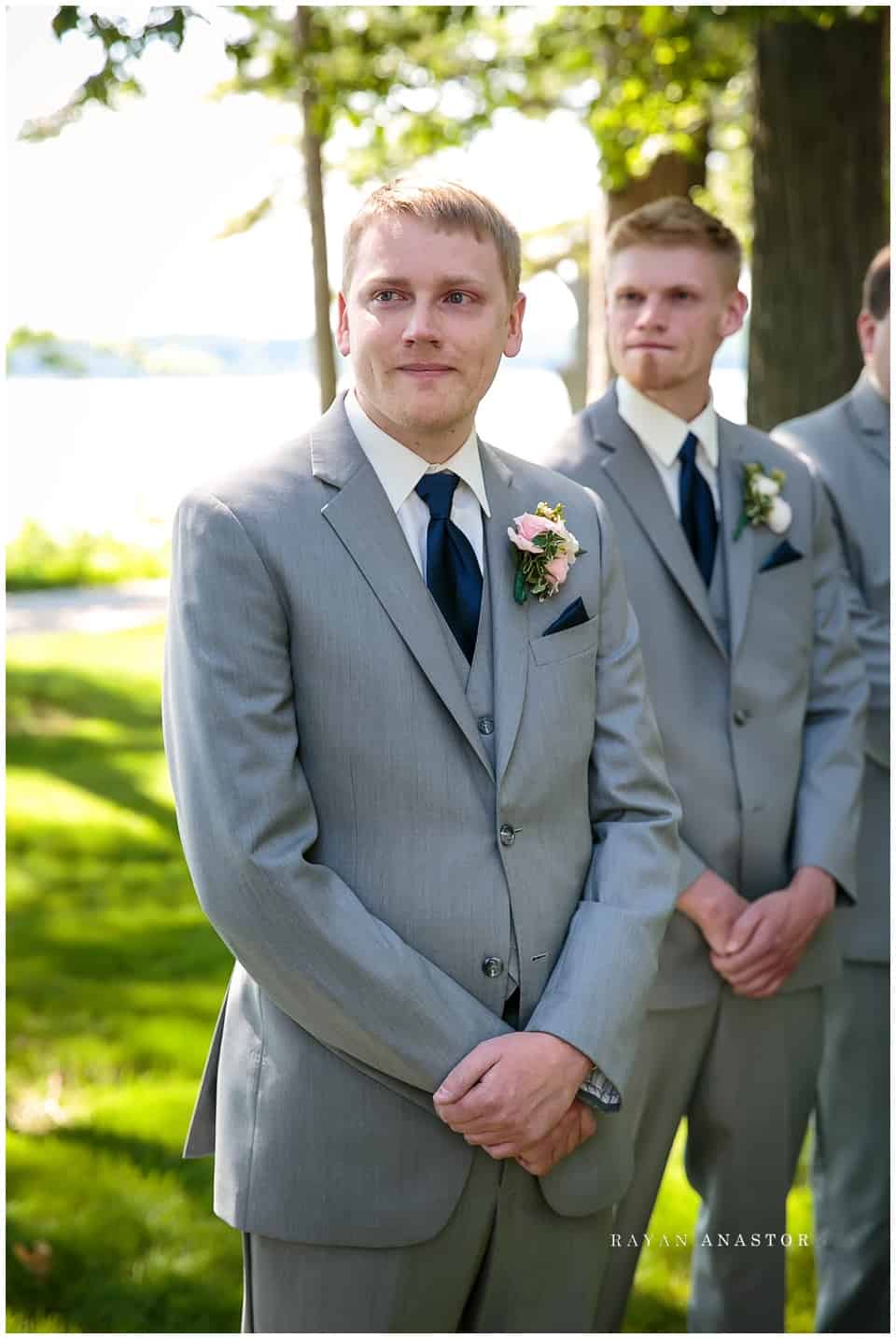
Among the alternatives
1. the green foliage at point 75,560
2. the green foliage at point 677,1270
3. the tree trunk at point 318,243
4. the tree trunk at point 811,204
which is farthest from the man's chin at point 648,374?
the green foliage at point 75,560

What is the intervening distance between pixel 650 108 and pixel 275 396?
7.76 m

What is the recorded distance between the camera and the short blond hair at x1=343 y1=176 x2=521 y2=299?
2266 millimetres

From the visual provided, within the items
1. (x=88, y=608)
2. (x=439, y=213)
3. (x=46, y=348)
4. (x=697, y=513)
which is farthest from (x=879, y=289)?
(x=88, y=608)

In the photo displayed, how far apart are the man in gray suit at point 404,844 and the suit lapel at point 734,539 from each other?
2.70 ft

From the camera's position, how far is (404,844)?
225cm

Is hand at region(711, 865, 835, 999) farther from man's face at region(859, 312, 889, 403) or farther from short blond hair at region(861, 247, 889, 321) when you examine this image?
short blond hair at region(861, 247, 889, 321)

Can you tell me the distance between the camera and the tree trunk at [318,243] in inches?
187

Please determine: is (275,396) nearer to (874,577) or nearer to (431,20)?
(431,20)

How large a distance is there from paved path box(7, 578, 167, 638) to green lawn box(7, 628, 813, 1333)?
82.1 inches

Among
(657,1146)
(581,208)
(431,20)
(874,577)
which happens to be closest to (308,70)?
(431,20)

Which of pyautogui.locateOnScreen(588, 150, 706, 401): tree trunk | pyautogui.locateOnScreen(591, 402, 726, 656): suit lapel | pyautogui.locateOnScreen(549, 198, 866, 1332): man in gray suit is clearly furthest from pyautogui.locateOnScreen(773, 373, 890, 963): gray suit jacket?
pyautogui.locateOnScreen(588, 150, 706, 401): tree trunk

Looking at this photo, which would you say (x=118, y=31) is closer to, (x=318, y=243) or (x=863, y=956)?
(x=318, y=243)

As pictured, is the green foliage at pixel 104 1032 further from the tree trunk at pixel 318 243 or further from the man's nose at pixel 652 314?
the man's nose at pixel 652 314

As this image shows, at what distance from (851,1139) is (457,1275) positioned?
1727mm
